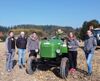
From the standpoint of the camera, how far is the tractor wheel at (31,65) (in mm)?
13344

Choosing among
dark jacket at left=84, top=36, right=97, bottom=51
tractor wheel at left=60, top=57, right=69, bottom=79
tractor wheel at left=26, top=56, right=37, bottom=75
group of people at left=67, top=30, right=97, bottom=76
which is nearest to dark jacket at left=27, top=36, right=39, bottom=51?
tractor wheel at left=26, top=56, right=37, bottom=75

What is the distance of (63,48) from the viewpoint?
13.0 metres

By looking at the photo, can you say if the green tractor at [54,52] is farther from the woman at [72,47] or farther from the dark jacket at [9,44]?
the dark jacket at [9,44]

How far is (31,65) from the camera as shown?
1355cm

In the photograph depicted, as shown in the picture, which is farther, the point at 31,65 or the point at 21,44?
the point at 21,44

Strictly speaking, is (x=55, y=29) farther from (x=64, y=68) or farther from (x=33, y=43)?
(x=64, y=68)

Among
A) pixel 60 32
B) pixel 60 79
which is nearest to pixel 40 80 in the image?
pixel 60 79

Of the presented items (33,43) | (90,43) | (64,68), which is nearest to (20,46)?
(33,43)

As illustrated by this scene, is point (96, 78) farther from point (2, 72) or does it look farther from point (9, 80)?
point (2, 72)

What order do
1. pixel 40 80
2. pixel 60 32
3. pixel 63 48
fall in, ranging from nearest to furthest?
pixel 40 80
pixel 63 48
pixel 60 32

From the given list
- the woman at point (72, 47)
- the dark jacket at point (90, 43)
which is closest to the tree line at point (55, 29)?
the woman at point (72, 47)

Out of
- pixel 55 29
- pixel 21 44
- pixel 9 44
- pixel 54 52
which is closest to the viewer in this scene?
pixel 54 52

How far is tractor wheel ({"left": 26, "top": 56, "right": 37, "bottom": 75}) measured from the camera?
1334 centimetres

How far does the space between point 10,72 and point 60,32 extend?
291cm
